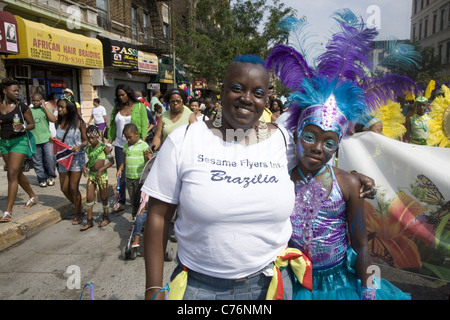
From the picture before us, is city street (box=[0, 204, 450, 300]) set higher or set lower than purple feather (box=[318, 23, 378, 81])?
lower

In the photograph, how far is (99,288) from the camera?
321cm

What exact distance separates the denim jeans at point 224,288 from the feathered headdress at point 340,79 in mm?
→ 881

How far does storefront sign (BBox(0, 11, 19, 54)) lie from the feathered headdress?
9.24 meters

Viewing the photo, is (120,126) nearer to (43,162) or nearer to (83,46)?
(43,162)

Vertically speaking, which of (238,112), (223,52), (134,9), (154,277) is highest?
(134,9)

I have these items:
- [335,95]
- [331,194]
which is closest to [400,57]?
[335,95]

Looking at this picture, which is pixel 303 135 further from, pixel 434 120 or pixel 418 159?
pixel 434 120

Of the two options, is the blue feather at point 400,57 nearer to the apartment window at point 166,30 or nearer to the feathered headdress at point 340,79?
the feathered headdress at point 340,79

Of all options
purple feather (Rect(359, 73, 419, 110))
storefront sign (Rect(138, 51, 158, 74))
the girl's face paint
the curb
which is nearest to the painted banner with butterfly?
purple feather (Rect(359, 73, 419, 110))

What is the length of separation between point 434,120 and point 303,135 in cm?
396

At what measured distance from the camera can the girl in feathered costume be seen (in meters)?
1.78

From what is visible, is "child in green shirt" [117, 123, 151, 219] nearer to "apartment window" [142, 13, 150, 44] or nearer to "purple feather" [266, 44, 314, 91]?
"purple feather" [266, 44, 314, 91]

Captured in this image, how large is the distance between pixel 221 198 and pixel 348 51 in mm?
1279
